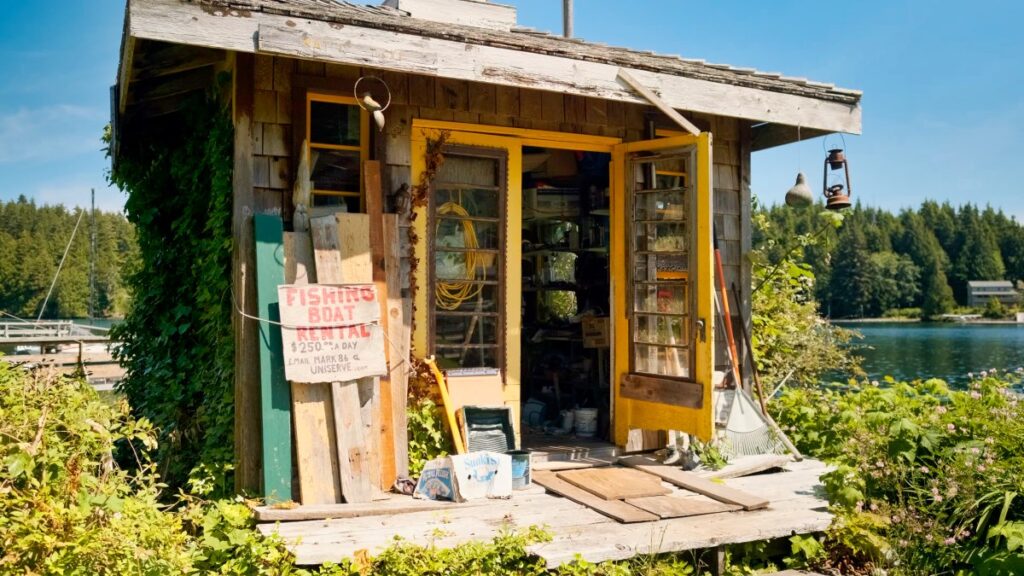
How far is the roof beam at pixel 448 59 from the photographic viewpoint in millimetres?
4234

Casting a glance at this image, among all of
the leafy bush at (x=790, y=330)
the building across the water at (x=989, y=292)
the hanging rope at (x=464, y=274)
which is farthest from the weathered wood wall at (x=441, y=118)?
the building across the water at (x=989, y=292)

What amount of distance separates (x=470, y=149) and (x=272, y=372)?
203 cm

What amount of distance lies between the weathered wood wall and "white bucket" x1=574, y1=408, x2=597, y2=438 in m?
1.18

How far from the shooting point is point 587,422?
706 centimetres

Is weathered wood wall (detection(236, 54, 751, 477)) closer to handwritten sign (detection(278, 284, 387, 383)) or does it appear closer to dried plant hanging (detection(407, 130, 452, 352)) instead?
dried plant hanging (detection(407, 130, 452, 352))

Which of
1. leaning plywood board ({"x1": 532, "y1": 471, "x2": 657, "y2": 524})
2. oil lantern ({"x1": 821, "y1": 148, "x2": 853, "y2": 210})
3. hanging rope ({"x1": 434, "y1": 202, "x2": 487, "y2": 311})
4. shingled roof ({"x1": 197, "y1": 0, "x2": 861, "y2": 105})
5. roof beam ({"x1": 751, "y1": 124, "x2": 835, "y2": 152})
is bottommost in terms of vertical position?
leaning plywood board ({"x1": 532, "y1": 471, "x2": 657, "y2": 524})

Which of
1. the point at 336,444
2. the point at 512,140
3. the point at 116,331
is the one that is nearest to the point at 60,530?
the point at 336,444

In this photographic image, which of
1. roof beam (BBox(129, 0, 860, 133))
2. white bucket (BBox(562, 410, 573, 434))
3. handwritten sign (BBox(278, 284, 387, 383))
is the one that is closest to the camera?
roof beam (BBox(129, 0, 860, 133))

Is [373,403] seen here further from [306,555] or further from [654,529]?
[654,529]

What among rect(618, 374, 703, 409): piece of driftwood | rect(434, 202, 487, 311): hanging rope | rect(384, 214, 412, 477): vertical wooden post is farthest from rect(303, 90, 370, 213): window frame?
rect(618, 374, 703, 409): piece of driftwood

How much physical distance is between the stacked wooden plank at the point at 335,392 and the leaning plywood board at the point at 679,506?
1.47m

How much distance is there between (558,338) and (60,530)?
4.91 m

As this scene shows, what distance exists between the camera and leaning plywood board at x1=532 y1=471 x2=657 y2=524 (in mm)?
4609

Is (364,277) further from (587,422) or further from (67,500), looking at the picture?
(587,422)
